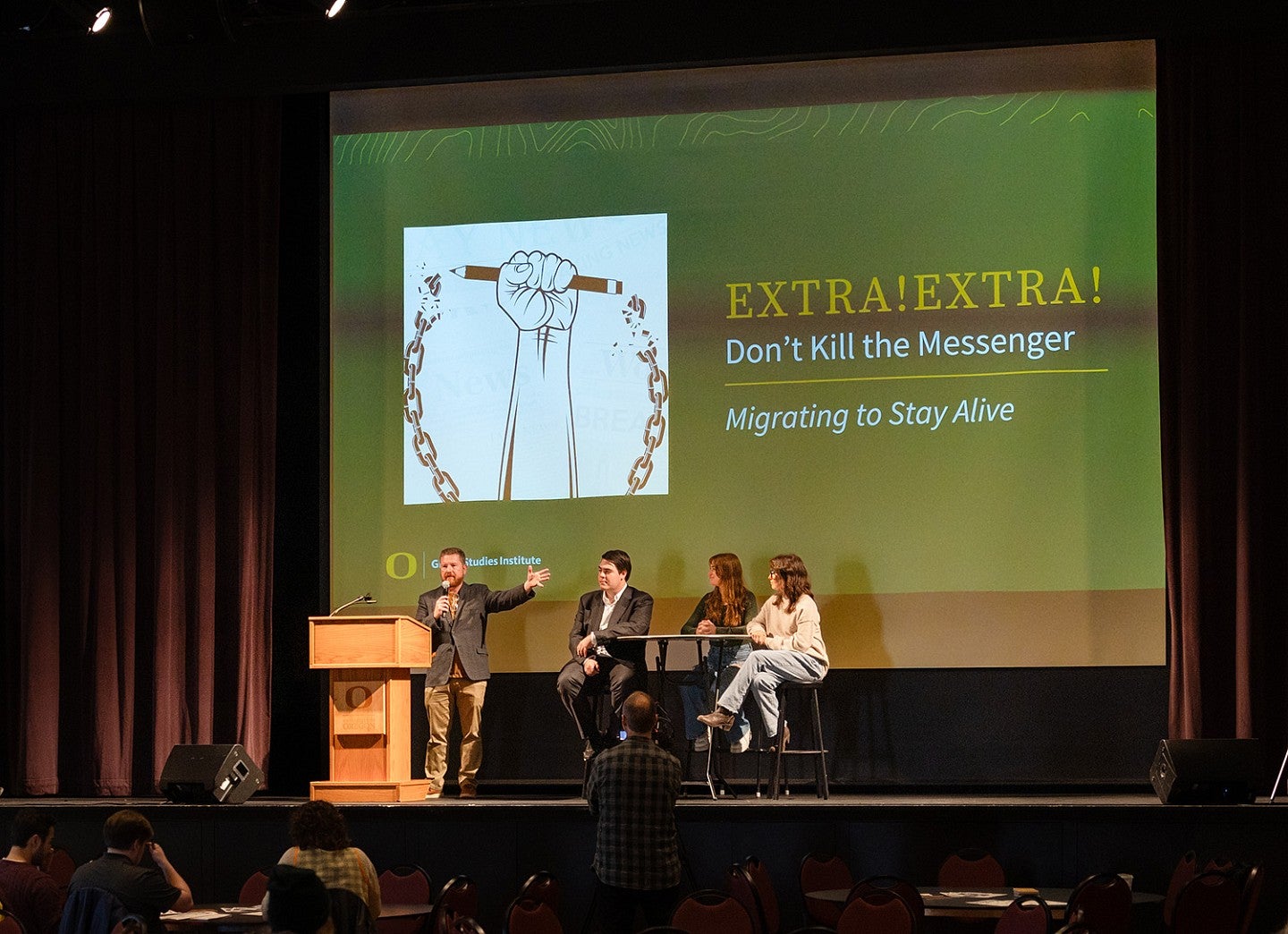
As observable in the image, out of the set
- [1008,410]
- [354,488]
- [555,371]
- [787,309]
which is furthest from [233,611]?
[1008,410]

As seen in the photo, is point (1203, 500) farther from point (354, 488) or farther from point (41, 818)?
point (41, 818)

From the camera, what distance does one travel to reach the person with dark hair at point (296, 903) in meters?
3.69

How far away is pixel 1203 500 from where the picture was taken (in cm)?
840

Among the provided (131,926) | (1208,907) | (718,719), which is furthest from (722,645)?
(131,926)

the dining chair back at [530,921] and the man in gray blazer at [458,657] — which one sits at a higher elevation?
the man in gray blazer at [458,657]

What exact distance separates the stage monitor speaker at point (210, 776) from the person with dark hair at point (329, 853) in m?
3.10

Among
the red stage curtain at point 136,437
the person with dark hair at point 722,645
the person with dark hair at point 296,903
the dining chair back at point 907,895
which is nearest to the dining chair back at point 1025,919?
the dining chair back at point 907,895

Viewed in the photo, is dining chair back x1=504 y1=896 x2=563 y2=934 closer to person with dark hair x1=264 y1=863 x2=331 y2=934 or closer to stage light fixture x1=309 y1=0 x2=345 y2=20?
person with dark hair x1=264 y1=863 x2=331 y2=934

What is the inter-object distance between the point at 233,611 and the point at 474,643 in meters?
1.71

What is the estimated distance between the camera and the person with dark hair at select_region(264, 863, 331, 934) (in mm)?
3693

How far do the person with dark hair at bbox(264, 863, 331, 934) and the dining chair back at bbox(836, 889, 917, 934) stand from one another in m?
1.92

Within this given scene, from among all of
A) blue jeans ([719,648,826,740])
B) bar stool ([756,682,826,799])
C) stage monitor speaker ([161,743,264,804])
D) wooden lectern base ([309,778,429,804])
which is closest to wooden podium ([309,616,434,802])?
wooden lectern base ([309,778,429,804])

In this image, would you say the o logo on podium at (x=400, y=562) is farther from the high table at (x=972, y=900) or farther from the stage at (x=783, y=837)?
the high table at (x=972, y=900)

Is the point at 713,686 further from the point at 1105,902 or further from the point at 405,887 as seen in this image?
the point at 1105,902
